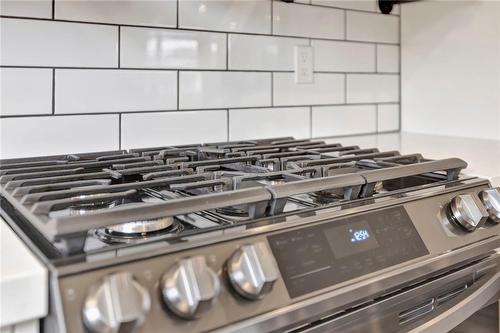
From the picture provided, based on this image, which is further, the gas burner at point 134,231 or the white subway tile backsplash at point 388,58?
the white subway tile backsplash at point 388,58

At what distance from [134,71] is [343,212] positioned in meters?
0.66

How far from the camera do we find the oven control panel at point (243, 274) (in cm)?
50

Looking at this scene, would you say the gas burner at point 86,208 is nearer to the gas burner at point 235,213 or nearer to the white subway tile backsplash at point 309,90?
the gas burner at point 235,213

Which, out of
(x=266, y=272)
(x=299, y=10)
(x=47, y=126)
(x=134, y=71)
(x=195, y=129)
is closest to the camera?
(x=266, y=272)

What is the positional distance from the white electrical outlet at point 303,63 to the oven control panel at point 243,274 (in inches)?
29.5

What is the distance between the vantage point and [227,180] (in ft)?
2.47

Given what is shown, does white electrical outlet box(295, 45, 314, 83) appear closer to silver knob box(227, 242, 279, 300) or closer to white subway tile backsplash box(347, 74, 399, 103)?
white subway tile backsplash box(347, 74, 399, 103)

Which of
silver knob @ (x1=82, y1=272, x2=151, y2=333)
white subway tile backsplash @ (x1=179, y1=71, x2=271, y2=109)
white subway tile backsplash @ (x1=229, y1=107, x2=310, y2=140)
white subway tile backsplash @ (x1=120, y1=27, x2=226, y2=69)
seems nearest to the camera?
silver knob @ (x1=82, y1=272, x2=151, y2=333)

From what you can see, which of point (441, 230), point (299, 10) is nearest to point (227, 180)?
point (441, 230)

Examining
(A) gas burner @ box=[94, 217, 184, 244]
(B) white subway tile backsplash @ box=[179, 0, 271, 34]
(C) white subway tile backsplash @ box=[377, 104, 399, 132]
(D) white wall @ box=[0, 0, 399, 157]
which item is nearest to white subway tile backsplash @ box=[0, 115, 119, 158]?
(D) white wall @ box=[0, 0, 399, 157]

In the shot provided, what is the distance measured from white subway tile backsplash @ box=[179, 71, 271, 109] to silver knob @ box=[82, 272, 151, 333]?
2.60 feet

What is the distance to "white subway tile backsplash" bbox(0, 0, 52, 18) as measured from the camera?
1.00 metres

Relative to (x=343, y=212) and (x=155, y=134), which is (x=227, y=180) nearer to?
(x=343, y=212)

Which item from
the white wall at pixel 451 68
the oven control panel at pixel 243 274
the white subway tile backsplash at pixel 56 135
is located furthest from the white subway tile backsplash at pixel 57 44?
the white wall at pixel 451 68
